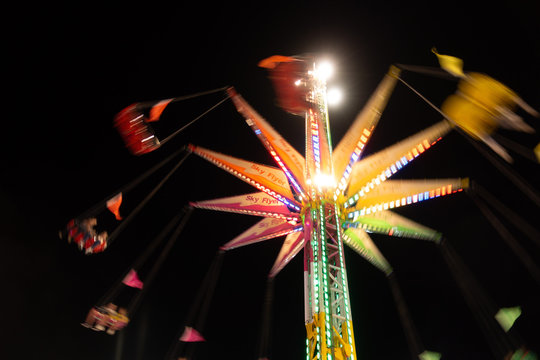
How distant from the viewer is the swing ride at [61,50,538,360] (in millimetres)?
6480

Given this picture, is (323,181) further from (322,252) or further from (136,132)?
(136,132)

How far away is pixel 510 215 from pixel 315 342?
14.5 feet

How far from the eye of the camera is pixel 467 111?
6.54 metres

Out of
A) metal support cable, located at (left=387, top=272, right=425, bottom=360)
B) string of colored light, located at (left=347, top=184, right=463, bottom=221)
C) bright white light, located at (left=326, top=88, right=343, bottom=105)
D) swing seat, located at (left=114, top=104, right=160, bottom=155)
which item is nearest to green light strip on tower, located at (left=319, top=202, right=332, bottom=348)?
string of colored light, located at (left=347, top=184, right=463, bottom=221)

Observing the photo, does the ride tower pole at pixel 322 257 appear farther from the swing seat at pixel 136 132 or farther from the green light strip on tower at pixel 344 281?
the swing seat at pixel 136 132

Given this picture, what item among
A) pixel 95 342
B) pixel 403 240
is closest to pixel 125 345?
pixel 95 342

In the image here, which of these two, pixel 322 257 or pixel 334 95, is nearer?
pixel 322 257

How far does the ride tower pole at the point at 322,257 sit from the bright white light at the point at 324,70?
20.0 inches

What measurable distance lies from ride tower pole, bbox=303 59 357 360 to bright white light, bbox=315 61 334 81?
A: 51 cm

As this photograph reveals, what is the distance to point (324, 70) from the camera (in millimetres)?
10094

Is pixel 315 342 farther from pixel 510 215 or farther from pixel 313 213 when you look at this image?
pixel 510 215

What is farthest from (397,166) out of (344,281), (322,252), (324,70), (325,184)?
(324,70)

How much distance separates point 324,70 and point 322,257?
5684 millimetres

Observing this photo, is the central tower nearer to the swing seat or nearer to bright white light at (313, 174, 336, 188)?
bright white light at (313, 174, 336, 188)
